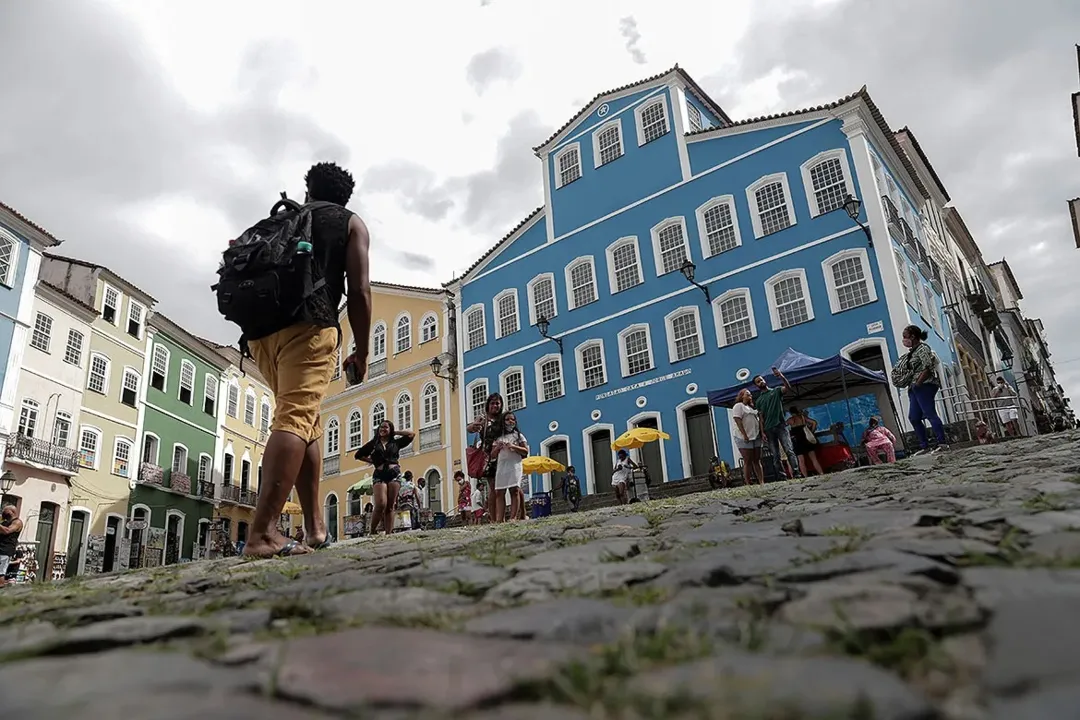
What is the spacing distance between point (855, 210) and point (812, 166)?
353 centimetres

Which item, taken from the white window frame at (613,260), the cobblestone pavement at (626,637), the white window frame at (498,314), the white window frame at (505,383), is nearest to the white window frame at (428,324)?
the white window frame at (498,314)

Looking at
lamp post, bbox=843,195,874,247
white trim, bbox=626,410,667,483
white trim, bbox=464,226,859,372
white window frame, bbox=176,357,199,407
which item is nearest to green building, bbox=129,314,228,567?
white window frame, bbox=176,357,199,407

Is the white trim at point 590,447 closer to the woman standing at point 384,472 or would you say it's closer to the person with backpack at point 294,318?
the woman standing at point 384,472

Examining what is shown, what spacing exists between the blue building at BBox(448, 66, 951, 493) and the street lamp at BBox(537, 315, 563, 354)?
0.05 m

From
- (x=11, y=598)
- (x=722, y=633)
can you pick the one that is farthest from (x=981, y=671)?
(x=11, y=598)

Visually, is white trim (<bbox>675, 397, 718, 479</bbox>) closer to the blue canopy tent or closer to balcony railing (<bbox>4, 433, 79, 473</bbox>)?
the blue canopy tent

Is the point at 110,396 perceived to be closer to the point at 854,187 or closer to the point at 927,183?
the point at 854,187

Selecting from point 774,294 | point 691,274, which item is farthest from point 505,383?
point 774,294

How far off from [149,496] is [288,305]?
31991 millimetres

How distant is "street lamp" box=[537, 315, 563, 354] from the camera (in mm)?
28172

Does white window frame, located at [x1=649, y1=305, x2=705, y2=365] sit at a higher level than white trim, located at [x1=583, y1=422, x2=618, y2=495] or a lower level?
higher

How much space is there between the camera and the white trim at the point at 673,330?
2427cm

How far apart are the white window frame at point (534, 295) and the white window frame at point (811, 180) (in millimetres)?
10166

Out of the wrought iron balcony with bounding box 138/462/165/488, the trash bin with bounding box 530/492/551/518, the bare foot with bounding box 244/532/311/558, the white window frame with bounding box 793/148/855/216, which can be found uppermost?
the white window frame with bounding box 793/148/855/216
